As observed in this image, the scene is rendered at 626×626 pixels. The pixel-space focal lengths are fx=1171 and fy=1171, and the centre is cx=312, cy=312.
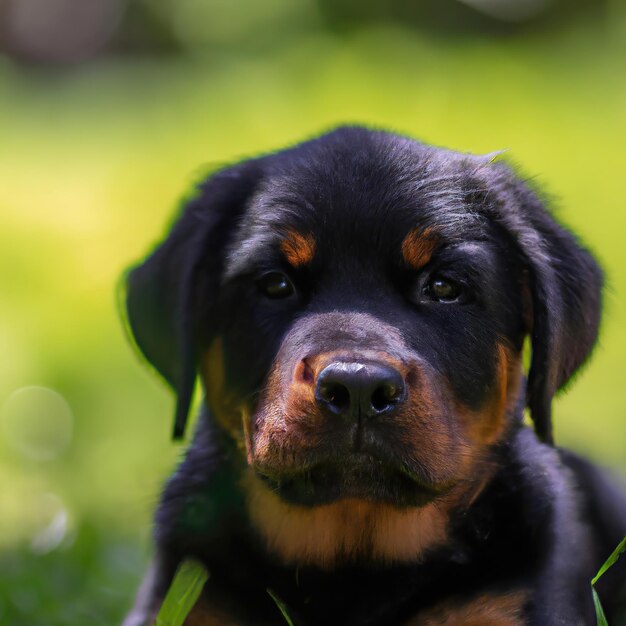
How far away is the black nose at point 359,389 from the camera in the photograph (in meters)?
2.86

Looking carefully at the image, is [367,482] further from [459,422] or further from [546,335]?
[546,335]

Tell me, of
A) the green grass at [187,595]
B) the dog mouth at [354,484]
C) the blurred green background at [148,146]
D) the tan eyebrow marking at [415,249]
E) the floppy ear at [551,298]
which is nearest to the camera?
the dog mouth at [354,484]

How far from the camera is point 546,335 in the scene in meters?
3.44

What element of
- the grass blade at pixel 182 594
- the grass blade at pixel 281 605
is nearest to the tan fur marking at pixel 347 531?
the grass blade at pixel 281 605

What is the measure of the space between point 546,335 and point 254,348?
2.81ft

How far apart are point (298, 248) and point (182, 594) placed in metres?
1.01

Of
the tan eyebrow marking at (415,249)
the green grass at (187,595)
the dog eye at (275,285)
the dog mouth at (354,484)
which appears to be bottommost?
the green grass at (187,595)

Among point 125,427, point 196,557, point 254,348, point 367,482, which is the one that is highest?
point 254,348

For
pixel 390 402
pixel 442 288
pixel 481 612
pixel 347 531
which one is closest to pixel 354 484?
pixel 390 402

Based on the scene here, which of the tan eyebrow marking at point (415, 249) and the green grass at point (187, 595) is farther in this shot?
the tan eyebrow marking at point (415, 249)

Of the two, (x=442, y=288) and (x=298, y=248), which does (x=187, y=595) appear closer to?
(x=298, y=248)

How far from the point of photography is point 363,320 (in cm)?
313

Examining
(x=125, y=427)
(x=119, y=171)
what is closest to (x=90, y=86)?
(x=119, y=171)

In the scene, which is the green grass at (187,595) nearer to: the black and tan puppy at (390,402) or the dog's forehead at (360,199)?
the black and tan puppy at (390,402)
